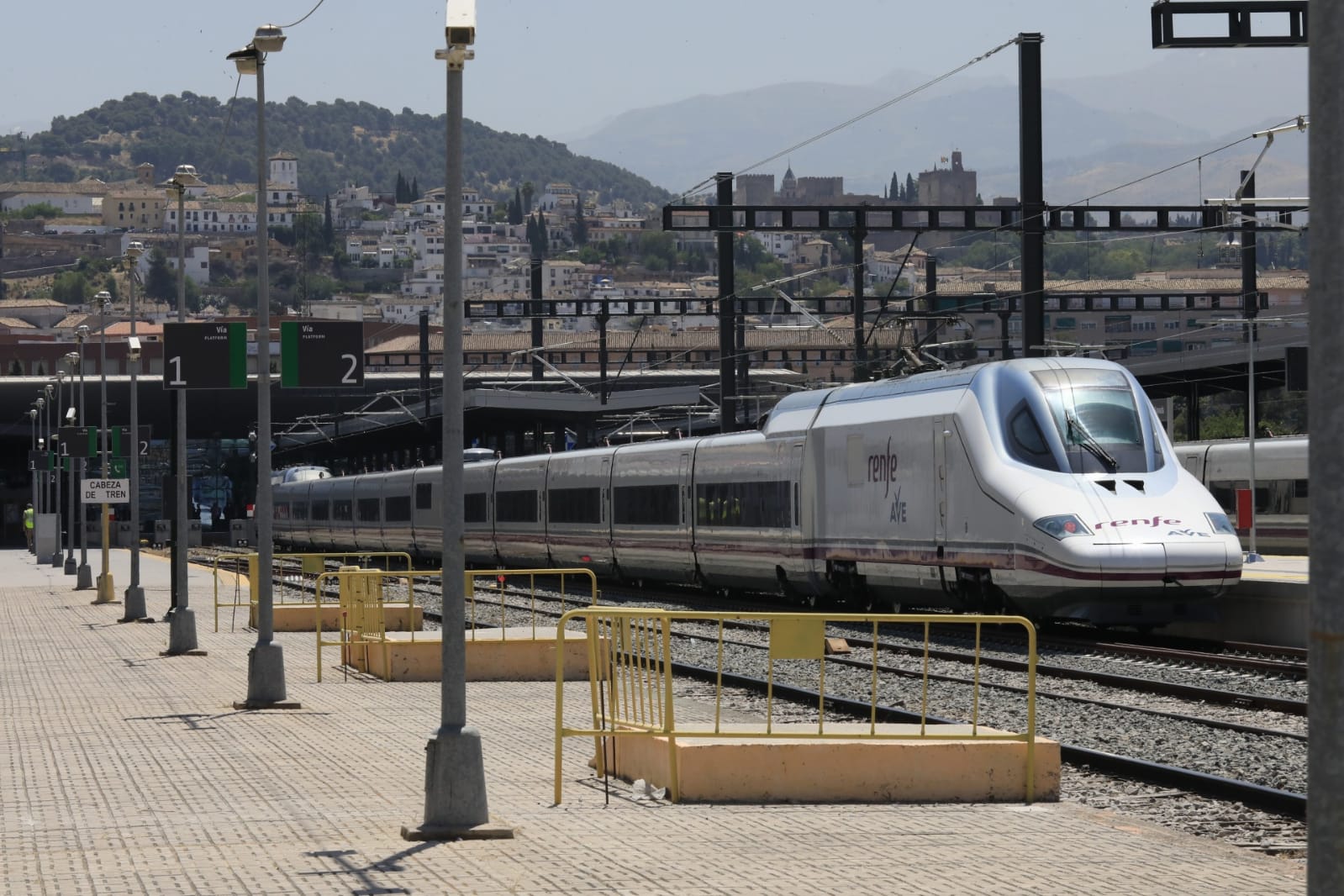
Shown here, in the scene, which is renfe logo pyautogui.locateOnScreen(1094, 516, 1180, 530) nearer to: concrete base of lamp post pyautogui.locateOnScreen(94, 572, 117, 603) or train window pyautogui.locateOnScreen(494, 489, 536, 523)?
concrete base of lamp post pyautogui.locateOnScreen(94, 572, 117, 603)

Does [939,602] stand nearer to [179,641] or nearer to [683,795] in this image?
[179,641]

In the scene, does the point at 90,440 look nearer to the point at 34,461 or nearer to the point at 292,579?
the point at 292,579

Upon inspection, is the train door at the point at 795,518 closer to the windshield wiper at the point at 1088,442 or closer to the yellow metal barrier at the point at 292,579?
the yellow metal barrier at the point at 292,579

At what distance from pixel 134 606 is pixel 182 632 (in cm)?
897

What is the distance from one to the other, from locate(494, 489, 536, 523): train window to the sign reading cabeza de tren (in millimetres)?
10697

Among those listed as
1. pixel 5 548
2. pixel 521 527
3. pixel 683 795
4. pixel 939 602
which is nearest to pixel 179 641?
pixel 939 602

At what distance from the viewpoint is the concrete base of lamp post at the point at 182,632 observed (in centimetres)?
2495

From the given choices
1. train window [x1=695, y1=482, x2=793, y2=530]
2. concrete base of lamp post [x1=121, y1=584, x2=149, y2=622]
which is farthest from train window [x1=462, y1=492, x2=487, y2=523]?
concrete base of lamp post [x1=121, y1=584, x2=149, y2=622]

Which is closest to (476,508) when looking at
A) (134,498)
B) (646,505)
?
(646,505)

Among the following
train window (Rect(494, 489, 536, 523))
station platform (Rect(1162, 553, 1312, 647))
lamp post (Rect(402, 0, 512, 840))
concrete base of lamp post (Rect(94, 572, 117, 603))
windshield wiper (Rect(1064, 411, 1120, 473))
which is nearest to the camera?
lamp post (Rect(402, 0, 512, 840))

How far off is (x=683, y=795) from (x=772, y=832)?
1222 mm

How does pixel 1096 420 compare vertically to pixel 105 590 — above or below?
above

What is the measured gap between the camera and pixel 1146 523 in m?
21.8

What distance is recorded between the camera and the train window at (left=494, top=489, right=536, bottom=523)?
46.7 metres
